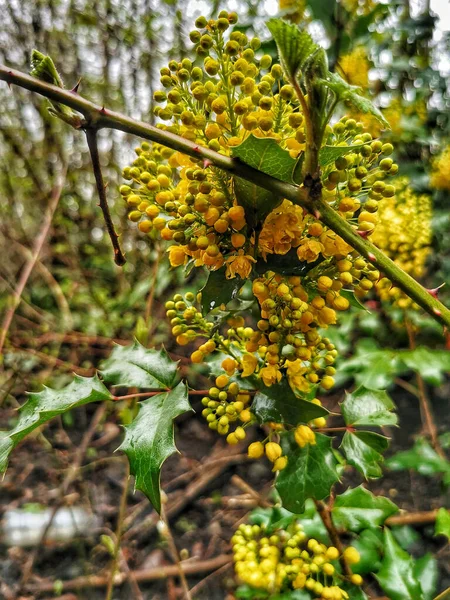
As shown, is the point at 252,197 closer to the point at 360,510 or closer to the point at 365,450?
the point at 365,450

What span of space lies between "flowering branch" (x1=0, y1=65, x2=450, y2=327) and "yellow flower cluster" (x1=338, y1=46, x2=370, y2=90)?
1.91m

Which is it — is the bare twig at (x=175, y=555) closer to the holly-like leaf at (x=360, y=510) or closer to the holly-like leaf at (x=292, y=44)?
the holly-like leaf at (x=360, y=510)

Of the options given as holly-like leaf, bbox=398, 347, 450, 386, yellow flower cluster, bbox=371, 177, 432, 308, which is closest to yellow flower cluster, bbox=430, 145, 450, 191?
yellow flower cluster, bbox=371, 177, 432, 308

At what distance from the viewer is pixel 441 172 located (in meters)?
2.47

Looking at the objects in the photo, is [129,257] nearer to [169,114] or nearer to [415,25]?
[415,25]

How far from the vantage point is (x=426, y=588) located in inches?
60.1

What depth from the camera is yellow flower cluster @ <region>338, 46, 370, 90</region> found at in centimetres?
229

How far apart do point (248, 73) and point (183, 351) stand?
300 centimetres

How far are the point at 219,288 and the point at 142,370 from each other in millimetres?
432

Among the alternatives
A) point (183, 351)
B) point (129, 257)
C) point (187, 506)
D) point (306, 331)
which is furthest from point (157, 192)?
point (129, 257)

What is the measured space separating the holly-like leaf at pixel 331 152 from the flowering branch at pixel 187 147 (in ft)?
0.17

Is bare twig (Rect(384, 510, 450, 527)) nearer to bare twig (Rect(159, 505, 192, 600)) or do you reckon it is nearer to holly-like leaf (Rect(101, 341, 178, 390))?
bare twig (Rect(159, 505, 192, 600))

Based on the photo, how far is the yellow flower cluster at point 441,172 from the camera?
244 centimetres

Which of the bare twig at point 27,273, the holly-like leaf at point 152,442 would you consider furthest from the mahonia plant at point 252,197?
the bare twig at point 27,273
